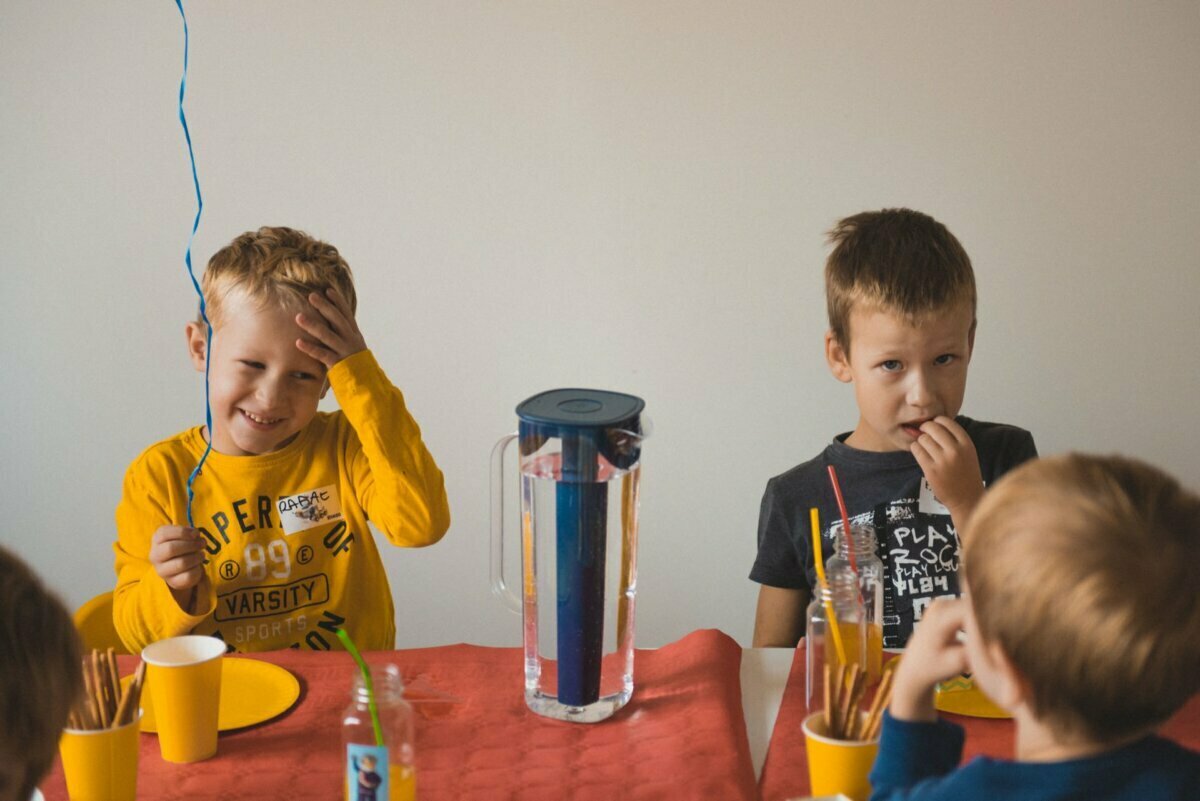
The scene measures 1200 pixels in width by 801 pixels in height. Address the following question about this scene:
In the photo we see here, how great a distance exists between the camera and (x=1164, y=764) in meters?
0.81

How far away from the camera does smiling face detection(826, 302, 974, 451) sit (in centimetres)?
158

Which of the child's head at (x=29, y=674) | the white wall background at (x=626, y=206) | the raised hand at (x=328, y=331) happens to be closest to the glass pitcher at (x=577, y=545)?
the raised hand at (x=328, y=331)

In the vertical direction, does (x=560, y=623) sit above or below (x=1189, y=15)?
below

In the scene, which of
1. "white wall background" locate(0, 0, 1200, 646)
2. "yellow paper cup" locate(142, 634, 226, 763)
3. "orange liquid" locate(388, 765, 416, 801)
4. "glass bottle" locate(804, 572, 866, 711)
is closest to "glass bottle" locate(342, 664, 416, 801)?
"orange liquid" locate(388, 765, 416, 801)

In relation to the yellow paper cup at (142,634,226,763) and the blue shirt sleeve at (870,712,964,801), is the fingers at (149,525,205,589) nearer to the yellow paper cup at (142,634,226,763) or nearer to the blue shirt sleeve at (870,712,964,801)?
the yellow paper cup at (142,634,226,763)

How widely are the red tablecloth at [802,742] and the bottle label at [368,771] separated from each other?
33 centimetres

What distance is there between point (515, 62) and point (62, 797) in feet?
5.08

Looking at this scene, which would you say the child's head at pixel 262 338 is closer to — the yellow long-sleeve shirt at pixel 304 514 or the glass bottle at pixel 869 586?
the yellow long-sleeve shirt at pixel 304 514

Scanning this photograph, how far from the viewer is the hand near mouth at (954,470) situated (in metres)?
1.53

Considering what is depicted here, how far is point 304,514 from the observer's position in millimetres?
1634

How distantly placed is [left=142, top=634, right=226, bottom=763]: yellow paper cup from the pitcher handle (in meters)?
0.28

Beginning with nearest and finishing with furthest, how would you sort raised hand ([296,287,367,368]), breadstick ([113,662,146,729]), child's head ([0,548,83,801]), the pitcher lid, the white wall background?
child's head ([0,548,83,801]) → breadstick ([113,662,146,729]) → the pitcher lid → raised hand ([296,287,367,368]) → the white wall background

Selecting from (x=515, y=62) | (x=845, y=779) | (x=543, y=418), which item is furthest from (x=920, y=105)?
(x=845, y=779)

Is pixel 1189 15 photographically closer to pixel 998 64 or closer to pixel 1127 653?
pixel 998 64
